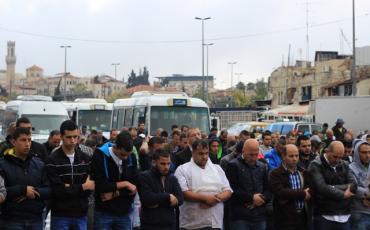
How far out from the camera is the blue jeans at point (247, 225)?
8.78 meters

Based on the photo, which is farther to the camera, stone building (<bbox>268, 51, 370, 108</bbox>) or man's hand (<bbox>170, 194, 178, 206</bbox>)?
stone building (<bbox>268, 51, 370, 108</bbox>)

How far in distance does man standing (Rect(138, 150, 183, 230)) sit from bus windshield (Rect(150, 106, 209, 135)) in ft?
47.8

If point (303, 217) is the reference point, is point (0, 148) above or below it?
above

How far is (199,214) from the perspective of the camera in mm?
8391

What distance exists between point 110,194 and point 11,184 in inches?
45.6

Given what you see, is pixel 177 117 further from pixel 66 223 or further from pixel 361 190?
pixel 66 223

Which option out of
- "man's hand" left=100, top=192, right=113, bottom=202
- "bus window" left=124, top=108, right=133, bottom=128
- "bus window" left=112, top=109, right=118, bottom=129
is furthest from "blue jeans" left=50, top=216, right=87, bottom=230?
"bus window" left=112, top=109, right=118, bottom=129

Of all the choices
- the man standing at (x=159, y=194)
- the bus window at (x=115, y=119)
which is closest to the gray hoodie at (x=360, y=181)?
the man standing at (x=159, y=194)

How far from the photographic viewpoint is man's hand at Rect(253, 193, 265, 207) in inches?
342

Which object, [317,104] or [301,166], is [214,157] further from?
[317,104]

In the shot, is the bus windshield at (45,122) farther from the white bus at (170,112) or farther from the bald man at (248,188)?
the bald man at (248,188)

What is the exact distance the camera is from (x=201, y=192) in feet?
27.5

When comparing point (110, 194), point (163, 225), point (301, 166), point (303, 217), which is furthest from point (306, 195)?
point (110, 194)

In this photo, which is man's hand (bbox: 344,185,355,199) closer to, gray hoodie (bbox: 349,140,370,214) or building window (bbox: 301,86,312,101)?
gray hoodie (bbox: 349,140,370,214)
